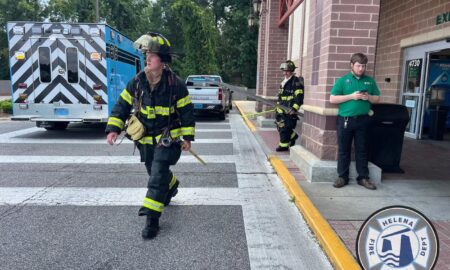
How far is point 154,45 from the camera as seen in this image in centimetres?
374

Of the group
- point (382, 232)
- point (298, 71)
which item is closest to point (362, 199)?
point (382, 232)

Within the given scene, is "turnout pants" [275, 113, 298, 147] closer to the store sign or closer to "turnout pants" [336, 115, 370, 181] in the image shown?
"turnout pants" [336, 115, 370, 181]

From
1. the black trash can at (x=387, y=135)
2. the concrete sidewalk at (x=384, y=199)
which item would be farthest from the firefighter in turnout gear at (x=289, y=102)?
the black trash can at (x=387, y=135)

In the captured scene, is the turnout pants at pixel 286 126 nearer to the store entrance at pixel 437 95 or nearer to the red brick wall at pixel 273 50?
the store entrance at pixel 437 95

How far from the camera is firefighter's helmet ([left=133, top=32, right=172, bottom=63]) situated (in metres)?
3.74

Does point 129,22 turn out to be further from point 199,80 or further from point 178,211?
point 178,211

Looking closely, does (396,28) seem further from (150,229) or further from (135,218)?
(150,229)

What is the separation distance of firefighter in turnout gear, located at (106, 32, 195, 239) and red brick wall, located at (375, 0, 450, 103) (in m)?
7.33

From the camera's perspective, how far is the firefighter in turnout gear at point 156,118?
3789mm

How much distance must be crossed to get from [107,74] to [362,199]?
7.31 metres

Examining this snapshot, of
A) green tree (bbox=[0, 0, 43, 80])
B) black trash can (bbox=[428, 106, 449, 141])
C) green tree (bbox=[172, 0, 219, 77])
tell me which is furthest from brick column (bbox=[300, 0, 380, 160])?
green tree (bbox=[0, 0, 43, 80])

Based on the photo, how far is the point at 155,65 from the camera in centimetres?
380

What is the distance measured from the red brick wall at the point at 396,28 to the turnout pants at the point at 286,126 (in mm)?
4229

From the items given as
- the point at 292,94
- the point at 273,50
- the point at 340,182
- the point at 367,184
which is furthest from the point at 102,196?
the point at 273,50
